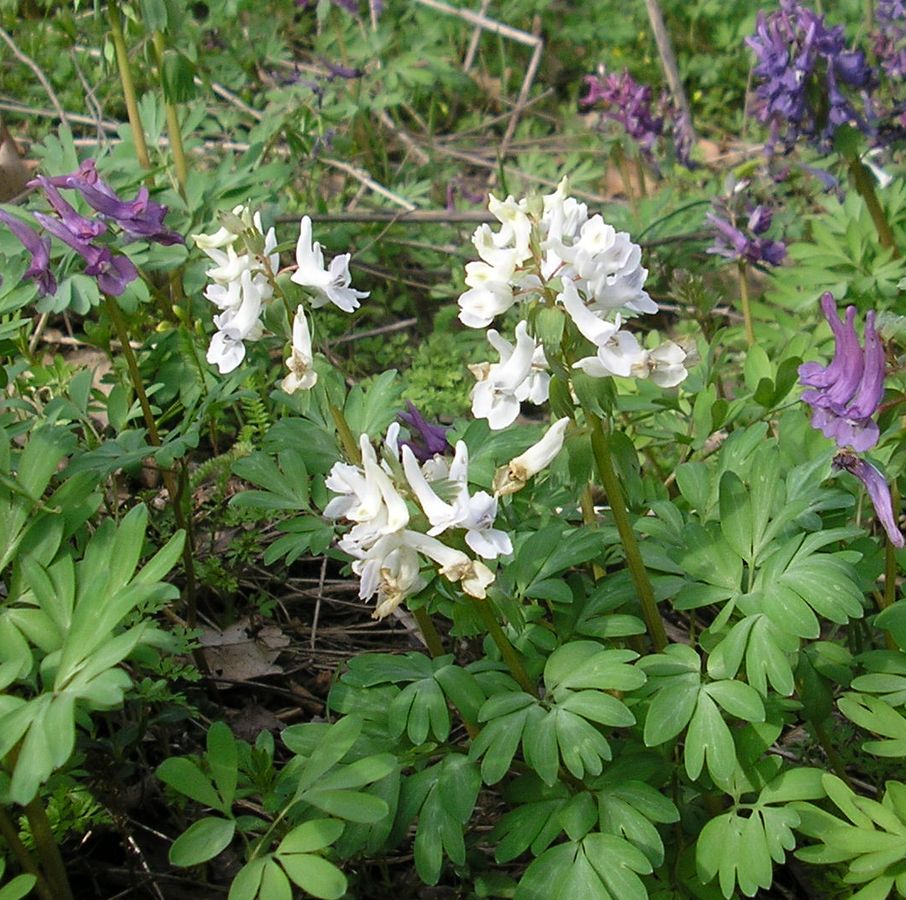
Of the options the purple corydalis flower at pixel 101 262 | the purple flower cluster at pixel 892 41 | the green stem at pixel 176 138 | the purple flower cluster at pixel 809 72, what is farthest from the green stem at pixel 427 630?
the purple flower cluster at pixel 892 41

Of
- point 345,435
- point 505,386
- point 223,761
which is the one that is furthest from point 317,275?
point 223,761

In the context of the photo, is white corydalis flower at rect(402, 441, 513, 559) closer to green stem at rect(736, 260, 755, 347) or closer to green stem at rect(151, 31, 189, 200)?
green stem at rect(151, 31, 189, 200)

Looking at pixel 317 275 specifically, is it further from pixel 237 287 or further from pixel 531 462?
pixel 531 462

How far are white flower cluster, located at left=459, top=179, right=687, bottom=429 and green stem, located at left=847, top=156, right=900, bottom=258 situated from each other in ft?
7.10

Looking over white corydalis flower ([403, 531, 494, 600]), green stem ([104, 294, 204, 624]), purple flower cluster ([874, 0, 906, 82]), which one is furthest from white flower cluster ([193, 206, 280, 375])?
purple flower cluster ([874, 0, 906, 82])

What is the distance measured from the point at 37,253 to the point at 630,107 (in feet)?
9.00

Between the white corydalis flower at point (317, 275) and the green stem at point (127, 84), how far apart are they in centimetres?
165

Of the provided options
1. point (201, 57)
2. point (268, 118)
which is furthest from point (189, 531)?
point (201, 57)

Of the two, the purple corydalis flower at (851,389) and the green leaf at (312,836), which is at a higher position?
the purple corydalis flower at (851,389)

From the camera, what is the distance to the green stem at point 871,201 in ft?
11.7

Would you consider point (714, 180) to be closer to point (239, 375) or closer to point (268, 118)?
point (268, 118)

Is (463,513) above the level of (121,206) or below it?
below

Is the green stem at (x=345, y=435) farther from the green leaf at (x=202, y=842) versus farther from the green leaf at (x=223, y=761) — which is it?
Result: the green leaf at (x=202, y=842)

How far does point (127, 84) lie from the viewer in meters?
3.23
